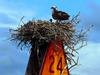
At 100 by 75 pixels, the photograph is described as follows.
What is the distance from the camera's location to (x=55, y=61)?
45.8 feet

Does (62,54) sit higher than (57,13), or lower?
lower

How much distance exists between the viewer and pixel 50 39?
13.9 meters

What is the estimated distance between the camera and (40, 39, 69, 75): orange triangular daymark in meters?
13.6

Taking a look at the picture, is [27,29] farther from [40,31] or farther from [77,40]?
[77,40]

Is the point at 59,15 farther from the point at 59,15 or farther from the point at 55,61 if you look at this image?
the point at 55,61

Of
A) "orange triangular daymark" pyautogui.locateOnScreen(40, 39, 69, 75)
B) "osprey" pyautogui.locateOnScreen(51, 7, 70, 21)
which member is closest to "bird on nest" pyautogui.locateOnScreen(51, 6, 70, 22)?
"osprey" pyautogui.locateOnScreen(51, 7, 70, 21)

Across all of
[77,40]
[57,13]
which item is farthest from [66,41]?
[57,13]

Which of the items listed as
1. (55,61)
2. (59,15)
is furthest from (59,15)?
(55,61)

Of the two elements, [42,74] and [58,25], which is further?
[58,25]

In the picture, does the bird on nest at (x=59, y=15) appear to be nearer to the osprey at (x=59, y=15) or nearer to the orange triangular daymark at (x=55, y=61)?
the osprey at (x=59, y=15)

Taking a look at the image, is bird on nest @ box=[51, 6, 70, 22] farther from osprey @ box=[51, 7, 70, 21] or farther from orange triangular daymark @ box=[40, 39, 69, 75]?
orange triangular daymark @ box=[40, 39, 69, 75]

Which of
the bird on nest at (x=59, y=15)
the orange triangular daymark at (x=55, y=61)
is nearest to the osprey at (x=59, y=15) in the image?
the bird on nest at (x=59, y=15)

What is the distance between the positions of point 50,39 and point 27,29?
0.84 m

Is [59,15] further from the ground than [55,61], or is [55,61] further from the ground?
[59,15]
